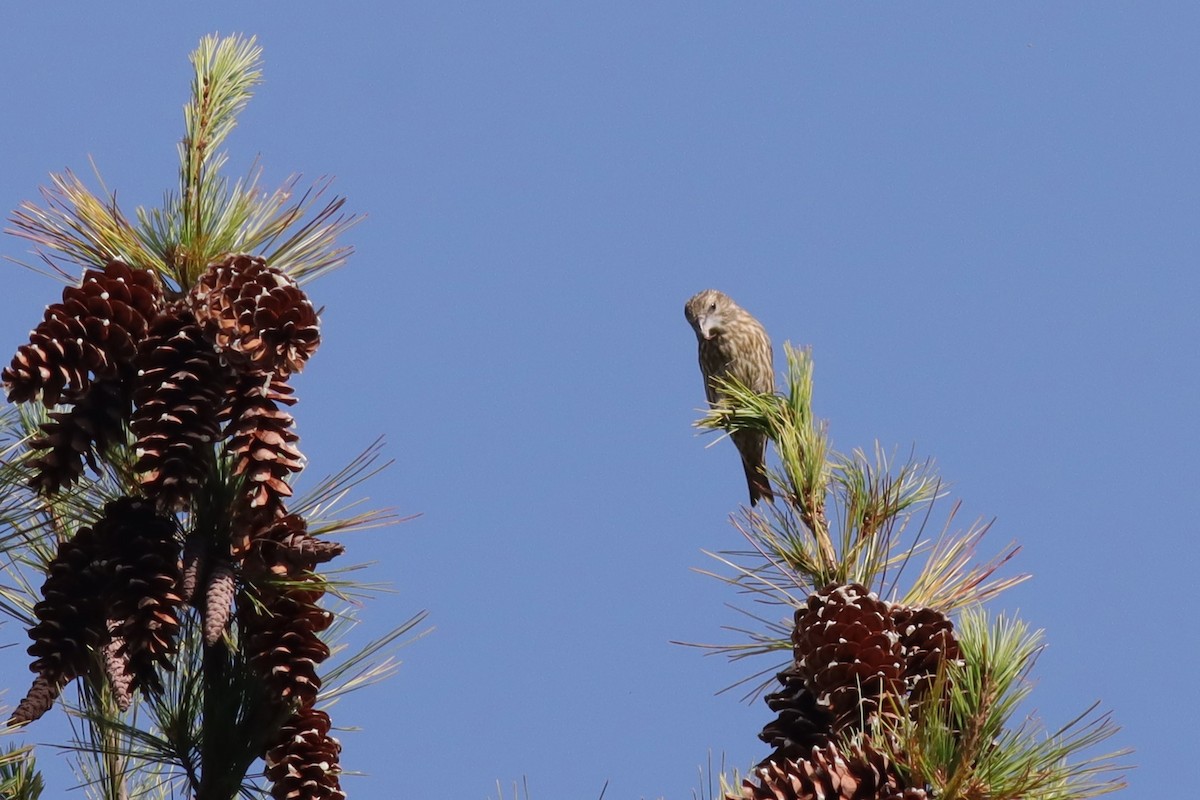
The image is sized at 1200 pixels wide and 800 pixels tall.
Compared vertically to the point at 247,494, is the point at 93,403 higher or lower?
higher

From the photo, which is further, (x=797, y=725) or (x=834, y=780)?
(x=797, y=725)

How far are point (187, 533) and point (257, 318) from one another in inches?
16.5

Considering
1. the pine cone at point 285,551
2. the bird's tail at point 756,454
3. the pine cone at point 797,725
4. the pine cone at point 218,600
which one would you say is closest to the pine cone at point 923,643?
the pine cone at point 797,725

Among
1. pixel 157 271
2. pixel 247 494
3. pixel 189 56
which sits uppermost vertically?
pixel 189 56

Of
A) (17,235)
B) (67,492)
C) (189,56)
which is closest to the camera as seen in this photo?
(67,492)

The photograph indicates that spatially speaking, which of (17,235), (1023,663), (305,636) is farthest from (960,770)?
(17,235)

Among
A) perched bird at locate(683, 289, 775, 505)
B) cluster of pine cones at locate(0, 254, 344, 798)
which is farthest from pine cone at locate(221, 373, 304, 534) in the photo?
perched bird at locate(683, 289, 775, 505)

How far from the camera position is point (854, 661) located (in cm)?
273

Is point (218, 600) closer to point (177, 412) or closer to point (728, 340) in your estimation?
point (177, 412)

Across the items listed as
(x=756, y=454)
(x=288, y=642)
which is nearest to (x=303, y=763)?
(x=288, y=642)

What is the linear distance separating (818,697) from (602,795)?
427 mm

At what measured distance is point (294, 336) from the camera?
2.86m

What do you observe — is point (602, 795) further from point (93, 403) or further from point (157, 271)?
point (157, 271)

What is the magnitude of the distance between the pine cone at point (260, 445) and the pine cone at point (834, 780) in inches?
37.7
